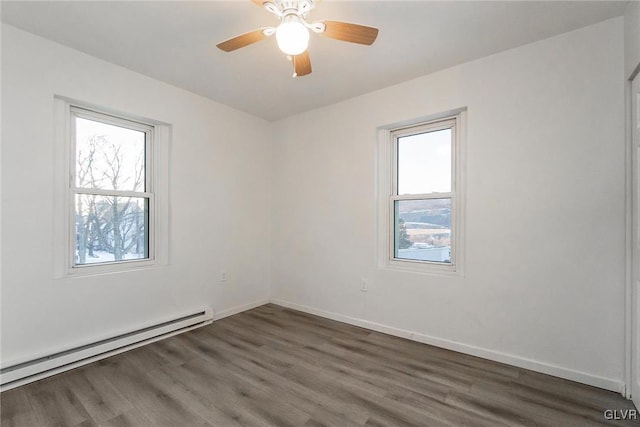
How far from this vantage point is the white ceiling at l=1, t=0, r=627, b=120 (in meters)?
2.04

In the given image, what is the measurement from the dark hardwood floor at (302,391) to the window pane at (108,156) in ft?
5.24

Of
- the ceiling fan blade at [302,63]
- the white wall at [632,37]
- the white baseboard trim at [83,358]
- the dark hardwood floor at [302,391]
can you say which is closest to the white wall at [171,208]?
the white baseboard trim at [83,358]

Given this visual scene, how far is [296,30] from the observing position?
170cm

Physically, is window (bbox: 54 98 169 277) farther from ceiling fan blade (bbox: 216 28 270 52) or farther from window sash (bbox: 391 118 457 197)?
window sash (bbox: 391 118 457 197)

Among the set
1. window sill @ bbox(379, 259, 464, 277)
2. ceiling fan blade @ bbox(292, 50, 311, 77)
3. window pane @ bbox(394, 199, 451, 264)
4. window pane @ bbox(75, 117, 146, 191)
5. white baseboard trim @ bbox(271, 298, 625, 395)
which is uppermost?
ceiling fan blade @ bbox(292, 50, 311, 77)

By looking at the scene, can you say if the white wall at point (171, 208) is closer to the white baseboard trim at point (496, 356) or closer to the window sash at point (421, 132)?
the white baseboard trim at point (496, 356)

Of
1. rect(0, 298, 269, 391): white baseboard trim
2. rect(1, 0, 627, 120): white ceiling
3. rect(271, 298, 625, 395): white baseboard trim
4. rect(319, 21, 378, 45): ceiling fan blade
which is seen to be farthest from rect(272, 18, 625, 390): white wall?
rect(0, 298, 269, 391): white baseboard trim

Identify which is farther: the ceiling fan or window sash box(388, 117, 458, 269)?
window sash box(388, 117, 458, 269)

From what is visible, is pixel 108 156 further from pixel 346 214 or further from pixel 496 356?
pixel 496 356

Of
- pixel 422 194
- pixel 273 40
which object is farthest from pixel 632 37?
pixel 273 40

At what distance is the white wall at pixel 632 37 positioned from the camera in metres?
1.86

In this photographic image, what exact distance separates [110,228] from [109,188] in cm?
38

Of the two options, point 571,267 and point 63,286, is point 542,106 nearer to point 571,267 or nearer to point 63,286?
point 571,267

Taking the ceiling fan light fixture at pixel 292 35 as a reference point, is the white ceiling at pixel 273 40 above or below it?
above
